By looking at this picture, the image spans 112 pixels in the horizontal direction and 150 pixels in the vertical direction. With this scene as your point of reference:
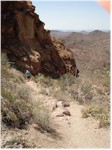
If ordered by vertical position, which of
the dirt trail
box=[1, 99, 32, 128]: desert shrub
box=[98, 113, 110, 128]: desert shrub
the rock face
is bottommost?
the dirt trail

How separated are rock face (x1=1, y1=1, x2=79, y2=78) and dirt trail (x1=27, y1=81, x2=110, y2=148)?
6904mm

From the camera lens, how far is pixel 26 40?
1650 cm

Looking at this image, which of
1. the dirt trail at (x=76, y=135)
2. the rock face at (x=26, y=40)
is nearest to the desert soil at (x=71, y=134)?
the dirt trail at (x=76, y=135)

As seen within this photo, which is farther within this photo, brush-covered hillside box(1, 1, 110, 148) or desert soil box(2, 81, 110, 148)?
brush-covered hillside box(1, 1, 110, 148)

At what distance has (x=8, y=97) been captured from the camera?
7035 millimetres

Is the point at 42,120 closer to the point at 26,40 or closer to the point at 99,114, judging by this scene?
the point at 99,114

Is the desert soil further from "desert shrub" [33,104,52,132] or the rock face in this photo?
the rock face

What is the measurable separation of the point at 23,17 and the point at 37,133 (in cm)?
1049

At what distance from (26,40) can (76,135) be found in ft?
32.0

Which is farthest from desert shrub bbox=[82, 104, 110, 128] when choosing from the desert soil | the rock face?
the rock face

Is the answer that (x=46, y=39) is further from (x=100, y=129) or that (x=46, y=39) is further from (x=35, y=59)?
(x=100, y=129)

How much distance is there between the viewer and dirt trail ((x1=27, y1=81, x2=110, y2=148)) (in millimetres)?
6578

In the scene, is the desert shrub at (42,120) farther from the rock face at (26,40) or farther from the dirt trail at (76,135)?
the rock face at (26,40)

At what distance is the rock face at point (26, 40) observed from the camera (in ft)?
52.0
